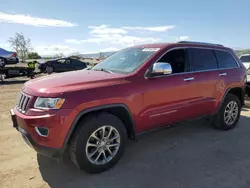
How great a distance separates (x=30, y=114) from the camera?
122 inches

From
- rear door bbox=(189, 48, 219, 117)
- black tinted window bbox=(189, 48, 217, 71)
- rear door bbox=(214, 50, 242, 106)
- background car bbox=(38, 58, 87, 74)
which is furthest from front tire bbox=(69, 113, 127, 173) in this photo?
background car bbox=(38, 58, 87, 74)

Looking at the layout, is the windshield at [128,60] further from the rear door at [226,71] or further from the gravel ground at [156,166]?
the rear door at [226,71]

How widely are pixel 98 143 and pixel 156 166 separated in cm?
97

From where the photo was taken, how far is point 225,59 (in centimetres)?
534

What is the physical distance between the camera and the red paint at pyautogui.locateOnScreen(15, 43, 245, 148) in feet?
10.1

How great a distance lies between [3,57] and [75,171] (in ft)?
49.6

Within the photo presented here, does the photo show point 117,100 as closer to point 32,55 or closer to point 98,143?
point 98,143

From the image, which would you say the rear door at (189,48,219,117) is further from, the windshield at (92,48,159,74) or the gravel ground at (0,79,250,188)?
the windshield at (92,48,159,74)

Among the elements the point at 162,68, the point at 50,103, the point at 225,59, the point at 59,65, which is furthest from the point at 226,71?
the point at 59,65

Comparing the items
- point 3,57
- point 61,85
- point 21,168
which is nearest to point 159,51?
point 61,85

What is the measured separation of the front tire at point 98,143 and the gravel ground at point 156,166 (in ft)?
0.53

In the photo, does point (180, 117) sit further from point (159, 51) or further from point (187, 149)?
point (159, 51)

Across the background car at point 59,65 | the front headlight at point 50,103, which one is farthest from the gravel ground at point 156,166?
the background car at point 59,65

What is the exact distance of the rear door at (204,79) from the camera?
4582 mm
